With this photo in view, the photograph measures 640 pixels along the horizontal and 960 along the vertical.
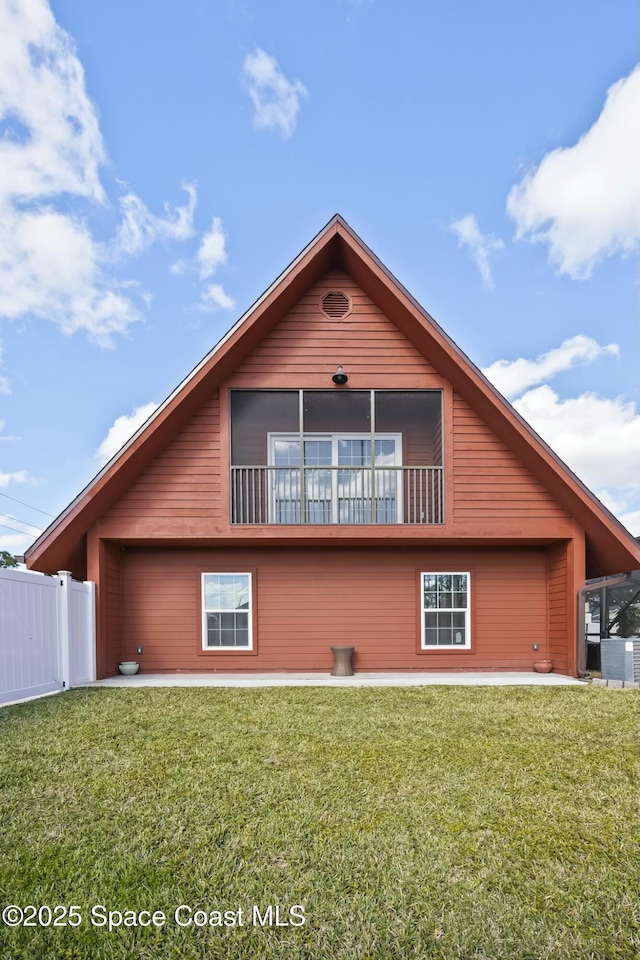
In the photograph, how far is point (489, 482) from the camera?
378 inches

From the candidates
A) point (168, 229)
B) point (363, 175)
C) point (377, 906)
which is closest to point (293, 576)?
point (377, 906)

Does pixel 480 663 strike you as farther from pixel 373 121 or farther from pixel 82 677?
pixel 373 121

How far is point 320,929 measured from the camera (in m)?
2.20

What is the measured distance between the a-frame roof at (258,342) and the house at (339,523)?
4 centimetres

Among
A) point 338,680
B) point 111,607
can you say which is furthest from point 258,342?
point 338,680

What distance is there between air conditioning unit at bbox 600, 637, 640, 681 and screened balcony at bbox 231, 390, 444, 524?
3.81 m

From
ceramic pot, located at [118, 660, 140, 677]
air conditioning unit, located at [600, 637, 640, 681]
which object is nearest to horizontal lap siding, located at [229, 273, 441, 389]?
ceramic pot, located at [118, 660, 140, 677]

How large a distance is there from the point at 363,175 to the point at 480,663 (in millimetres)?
10921

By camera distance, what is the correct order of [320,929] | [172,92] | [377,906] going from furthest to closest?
[172,92] → [377,906] → [320,929]

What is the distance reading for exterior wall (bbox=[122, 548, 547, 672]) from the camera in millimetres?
10055

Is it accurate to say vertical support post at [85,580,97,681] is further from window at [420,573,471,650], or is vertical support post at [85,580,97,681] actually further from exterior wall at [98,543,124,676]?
window at [420,573,471,650]

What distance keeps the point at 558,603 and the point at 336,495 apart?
4.54 meters

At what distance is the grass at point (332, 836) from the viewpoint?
218 cm

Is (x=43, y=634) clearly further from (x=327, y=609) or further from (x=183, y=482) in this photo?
(x=327, y=609)
